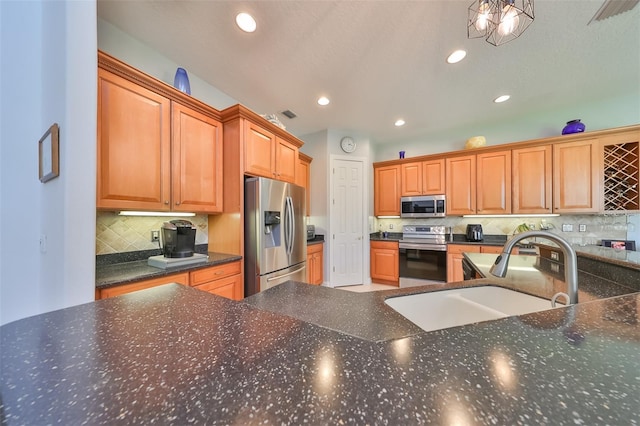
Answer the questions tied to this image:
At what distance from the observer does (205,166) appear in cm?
203

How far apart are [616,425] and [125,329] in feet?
2.68

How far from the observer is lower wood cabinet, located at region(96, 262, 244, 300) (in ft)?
4.39

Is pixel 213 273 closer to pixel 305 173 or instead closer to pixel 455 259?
pixel 305 173

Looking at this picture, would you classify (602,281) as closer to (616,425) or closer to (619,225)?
(616,425)

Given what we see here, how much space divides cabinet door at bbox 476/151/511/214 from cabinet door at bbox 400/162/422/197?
79 cm

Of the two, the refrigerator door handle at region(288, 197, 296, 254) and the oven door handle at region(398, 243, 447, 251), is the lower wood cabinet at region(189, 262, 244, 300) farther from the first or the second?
the oven door handle at region(398, 243, 447, 251)

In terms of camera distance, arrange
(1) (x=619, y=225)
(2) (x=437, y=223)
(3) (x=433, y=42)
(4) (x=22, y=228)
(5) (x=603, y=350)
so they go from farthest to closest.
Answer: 1. (2) (x=437, y=223)
2. (1) (x=619, y=225)
3. (3) (x=433, y=42)
4. (4) (x=22, y=228)
5. (5) (x=603, y=350)

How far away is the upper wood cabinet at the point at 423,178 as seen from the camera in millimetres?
3464

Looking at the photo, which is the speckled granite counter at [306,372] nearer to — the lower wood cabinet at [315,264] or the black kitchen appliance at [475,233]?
the lower wood cabinet at [315,264]

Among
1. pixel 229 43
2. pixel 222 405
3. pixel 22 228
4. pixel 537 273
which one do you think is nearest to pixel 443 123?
pixel 537 273

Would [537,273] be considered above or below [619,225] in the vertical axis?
below

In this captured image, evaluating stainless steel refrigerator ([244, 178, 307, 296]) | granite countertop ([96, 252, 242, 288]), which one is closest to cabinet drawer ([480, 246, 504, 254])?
stainless steel refrigerator ([244, 178, 307, 296])

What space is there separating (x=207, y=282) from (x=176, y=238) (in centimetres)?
42

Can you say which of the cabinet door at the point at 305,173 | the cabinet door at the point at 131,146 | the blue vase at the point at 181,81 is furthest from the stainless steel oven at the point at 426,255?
the blue vase at the point at 181,81
